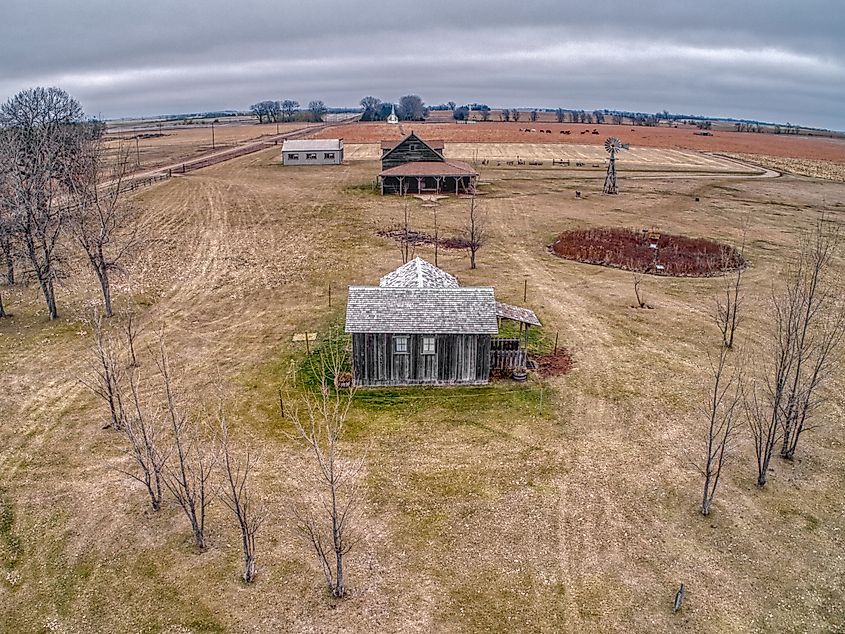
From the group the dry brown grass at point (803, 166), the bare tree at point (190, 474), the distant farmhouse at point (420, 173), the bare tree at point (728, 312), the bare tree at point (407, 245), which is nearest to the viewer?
the bare tree at point (190, 474)

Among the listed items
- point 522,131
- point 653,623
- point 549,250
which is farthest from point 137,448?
point 522,131

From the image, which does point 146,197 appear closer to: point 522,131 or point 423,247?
point 423,247

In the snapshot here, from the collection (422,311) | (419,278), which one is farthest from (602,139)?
(422,311)

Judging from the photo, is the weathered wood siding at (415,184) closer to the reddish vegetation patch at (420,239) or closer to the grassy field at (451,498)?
the reddish vegetation patch at (420,239)

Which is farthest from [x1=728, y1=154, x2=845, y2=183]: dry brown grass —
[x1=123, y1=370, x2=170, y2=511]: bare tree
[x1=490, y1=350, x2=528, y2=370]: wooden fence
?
[x1=123, y1=370, x2=170, y2=511]: bare tree

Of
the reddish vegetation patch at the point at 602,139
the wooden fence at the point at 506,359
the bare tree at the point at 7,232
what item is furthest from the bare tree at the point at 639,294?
the reddish vegetation patch at the point at 602,139

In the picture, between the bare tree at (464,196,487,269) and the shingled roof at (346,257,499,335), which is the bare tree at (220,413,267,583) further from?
the bare tree at (464,196,487,269)
